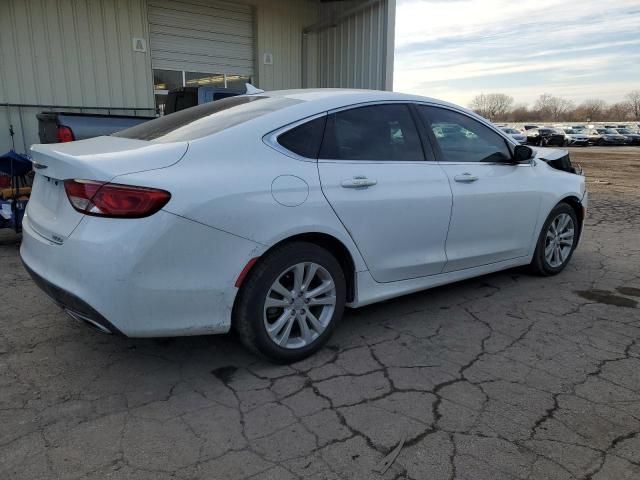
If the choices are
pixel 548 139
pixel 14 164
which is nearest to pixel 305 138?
pixel 14 164

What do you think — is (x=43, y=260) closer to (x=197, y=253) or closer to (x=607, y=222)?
(x=197, y=253)

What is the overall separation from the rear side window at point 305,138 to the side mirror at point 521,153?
196 centimetres

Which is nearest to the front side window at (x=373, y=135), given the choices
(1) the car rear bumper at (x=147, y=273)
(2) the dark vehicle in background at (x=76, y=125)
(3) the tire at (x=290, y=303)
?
(3) the tire at (x=290, y=303)

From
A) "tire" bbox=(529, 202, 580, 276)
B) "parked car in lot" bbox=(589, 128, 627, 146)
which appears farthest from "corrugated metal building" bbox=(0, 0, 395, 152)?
"parked car in lot" bbox=(589, 128, 627, 146)

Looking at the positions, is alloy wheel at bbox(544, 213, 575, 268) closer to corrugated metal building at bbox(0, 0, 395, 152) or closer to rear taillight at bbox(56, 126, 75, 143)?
rear taillight at bbox(56, 126, 75, 143)

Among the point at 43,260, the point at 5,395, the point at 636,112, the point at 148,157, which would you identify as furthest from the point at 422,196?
the point at 636,112

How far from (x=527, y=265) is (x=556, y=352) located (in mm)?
1702

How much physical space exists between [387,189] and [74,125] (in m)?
4.39

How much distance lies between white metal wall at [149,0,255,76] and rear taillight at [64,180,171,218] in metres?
8.42

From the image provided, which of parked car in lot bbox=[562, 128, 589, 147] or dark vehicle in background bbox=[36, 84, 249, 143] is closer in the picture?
dark vehicle in background bbox=[36, 84, 249, 143]

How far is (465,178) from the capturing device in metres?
3.84

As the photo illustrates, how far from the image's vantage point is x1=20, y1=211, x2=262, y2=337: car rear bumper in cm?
245

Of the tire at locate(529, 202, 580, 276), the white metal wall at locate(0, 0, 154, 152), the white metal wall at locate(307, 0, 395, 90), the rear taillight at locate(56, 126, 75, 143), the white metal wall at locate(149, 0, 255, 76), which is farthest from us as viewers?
the white metal wall at locate(149, 0, 255, 76)

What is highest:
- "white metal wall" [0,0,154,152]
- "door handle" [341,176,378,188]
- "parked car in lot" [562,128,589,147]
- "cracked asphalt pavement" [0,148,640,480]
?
"white metal wall" [0,0,154,152]
